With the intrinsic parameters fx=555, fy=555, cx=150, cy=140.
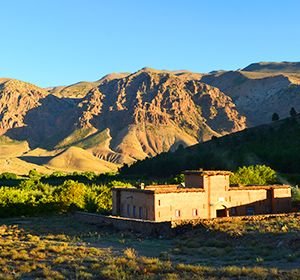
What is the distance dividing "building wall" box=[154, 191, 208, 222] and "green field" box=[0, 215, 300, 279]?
14.9 ft

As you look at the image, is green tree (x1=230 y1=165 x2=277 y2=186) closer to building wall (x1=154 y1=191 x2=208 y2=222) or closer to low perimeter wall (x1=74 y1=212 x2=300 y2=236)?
building wall (x1=154 y1=191 x2=208 y2=222)

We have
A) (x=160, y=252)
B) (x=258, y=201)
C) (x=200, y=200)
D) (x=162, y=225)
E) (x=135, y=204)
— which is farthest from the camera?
(x=258, y=201)

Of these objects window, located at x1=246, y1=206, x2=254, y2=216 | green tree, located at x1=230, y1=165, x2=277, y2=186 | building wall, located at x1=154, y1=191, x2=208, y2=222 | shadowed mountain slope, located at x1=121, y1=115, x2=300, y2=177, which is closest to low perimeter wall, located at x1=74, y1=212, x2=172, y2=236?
building wall, located at x1=154, y1=191, x2=208, y2=222

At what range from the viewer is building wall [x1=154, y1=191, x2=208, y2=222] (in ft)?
153

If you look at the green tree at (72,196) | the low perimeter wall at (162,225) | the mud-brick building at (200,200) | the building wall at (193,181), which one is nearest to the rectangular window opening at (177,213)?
the mud-brick building at (200,200)

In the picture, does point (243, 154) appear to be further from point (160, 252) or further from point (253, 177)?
point (160, 252)

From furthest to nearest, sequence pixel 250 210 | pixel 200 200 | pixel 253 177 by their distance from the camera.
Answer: pixel 253 177 < pixel 250 210 < pixel 200 200

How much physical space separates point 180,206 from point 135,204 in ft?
14.2

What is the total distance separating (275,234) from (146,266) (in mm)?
11616

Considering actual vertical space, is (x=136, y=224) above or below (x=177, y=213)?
below

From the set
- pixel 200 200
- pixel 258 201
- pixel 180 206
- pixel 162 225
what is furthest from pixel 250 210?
pixel 162 225

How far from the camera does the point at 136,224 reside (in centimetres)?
4300

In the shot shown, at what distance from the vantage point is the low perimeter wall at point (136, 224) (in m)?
40.3

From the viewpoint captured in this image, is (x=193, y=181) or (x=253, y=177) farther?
(x=253, y=177)
